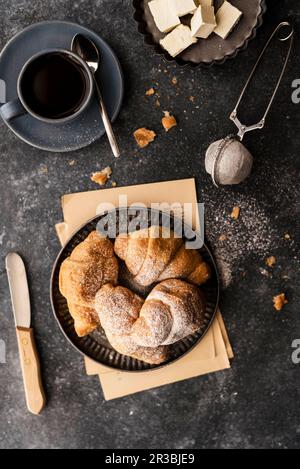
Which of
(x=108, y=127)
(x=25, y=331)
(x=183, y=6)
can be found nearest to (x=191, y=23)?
(x=183, y=6)

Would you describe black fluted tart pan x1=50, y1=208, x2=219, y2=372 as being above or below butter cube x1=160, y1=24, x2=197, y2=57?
below

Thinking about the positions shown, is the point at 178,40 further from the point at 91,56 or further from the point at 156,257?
the point at 156,257

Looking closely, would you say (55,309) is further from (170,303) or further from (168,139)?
(168,139)

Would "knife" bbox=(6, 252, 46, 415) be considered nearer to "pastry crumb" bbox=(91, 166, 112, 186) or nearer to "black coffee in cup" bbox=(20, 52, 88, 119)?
"pastry crumb" bbox=(91, 166, 112, 186)

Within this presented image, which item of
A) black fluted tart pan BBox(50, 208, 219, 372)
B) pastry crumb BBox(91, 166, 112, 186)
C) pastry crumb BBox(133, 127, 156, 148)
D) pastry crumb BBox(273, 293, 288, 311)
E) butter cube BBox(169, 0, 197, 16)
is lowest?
pastry crumb BBox(273, 293, 288, 311)

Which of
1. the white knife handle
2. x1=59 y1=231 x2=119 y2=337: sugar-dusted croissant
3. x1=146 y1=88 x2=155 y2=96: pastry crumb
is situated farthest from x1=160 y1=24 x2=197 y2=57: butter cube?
the white knife handle

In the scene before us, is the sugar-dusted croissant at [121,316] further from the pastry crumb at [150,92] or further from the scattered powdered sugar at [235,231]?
the pastry crumb at [150,92]
